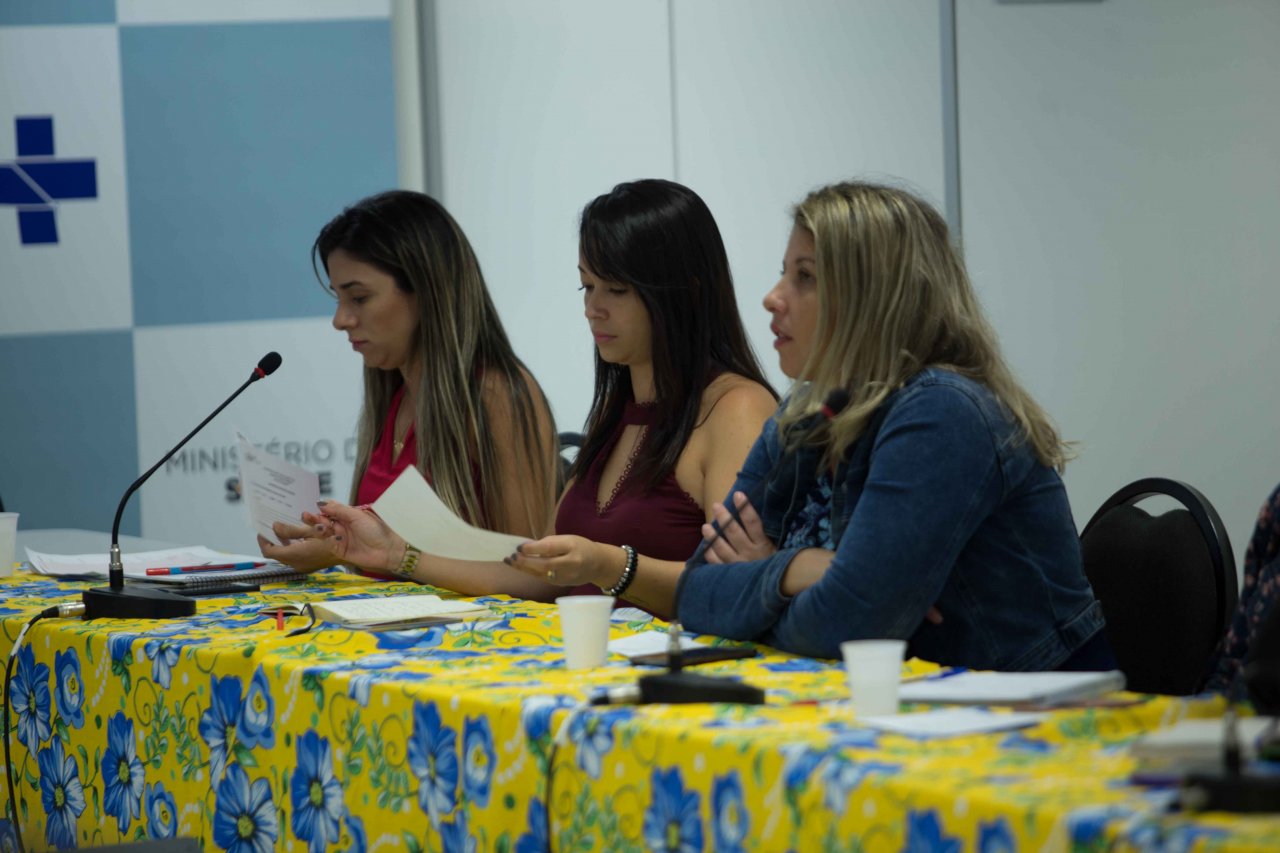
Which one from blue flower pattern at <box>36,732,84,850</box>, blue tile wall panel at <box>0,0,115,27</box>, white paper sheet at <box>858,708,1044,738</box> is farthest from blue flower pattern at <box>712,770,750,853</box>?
blue tile wall panel at <box>0,0,115,27</box>

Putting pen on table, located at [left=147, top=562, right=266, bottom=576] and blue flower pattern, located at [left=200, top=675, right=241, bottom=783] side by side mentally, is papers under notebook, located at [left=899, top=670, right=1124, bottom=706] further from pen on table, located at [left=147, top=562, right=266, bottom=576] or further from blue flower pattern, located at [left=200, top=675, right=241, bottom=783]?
pen on table, located at [left=147, top=562, right=266, bottom=576]

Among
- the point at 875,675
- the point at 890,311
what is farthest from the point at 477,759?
the point at 890,311

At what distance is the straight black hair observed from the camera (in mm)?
2361

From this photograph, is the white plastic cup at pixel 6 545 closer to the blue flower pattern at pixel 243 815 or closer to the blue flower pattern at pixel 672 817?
the blue flower pattern at pixel 243 815

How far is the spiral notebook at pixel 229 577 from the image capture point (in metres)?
2.49

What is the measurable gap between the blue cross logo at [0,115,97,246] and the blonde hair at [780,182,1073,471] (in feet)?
11.1

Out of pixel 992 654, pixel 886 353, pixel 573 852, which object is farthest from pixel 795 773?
pixel 886 353

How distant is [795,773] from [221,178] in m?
3.92

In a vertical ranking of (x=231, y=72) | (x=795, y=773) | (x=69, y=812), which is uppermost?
(x=231, y=72)

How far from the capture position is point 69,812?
Answer: 6.51ft

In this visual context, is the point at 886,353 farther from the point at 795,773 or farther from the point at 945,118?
the point at 945,118

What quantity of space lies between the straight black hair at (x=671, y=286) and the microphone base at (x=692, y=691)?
103cm

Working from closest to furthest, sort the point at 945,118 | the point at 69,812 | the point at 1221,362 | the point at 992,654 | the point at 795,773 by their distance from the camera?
the point at 795,773, the point at 992,654, the point at 69,812, the point at 1221,362, the point at 945,118

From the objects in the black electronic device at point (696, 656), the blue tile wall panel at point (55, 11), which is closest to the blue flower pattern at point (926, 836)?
the black electronic device at point (696, 656)
